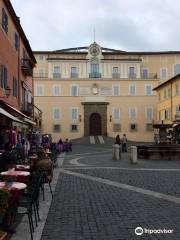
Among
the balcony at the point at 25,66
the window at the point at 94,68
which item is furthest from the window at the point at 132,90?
the balcony at the point at 25,66

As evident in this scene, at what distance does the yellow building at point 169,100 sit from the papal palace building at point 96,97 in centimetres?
227

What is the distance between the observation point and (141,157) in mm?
31984

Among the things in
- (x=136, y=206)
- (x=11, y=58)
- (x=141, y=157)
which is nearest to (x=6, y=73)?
(x=11, y=58)

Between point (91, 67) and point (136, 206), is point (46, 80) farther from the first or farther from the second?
point (136, 206)

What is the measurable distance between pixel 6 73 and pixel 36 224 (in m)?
20.7

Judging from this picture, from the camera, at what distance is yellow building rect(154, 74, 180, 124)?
5922cm

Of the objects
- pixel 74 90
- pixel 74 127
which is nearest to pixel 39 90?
pixel 74 90

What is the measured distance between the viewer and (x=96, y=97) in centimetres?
6975

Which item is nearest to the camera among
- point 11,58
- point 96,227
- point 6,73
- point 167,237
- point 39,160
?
point 167,237

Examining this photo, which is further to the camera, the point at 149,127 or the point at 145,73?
the point at 145,73

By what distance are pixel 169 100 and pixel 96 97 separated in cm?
1178

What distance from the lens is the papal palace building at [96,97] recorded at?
69.1 metres

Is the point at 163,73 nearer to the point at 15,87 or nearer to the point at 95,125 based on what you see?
the point at 95,125

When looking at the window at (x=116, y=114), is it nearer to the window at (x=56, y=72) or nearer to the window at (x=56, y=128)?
the window at (x=56, y=128)
